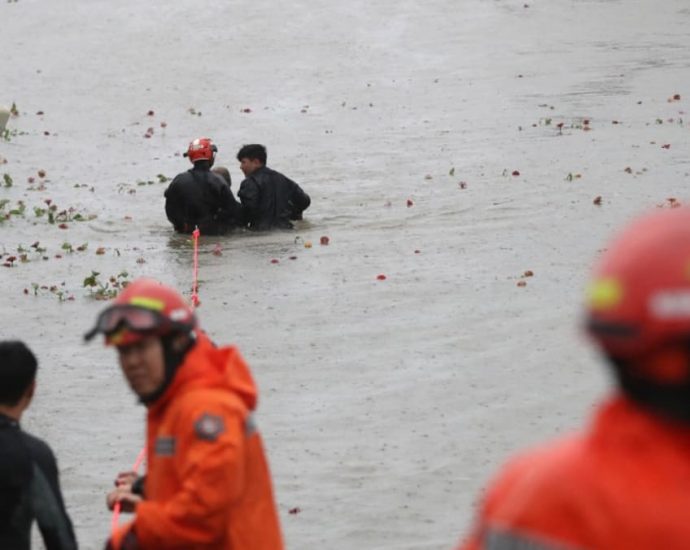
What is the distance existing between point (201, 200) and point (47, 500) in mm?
13132

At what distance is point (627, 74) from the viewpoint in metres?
30.6

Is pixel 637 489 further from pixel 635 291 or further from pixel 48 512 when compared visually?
pixel 48 512

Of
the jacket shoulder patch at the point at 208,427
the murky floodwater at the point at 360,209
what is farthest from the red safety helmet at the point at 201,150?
the jacket shoulder patch at the point at 208,427

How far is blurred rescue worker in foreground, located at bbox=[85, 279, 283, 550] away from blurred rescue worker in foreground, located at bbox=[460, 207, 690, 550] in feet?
6.09

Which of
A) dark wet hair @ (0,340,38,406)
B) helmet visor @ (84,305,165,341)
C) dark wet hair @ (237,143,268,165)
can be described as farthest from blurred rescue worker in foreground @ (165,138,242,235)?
helmet visor @ (84,305,165,341)

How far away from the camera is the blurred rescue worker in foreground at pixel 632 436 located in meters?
2.52

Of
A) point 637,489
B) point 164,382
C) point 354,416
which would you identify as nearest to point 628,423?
point 637,489

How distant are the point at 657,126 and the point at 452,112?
4.15 meters

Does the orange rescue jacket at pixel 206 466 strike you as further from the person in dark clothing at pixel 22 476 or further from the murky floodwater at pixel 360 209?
the murky floodwater at pixel 360 209

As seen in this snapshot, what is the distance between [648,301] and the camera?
8.25ft

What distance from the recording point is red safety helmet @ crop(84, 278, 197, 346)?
176 inches

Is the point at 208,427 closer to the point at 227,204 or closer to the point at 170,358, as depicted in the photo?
the point at 170,358

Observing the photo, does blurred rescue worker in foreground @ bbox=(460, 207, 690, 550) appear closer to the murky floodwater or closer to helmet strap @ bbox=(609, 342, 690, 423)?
helmet strap @ bbox=(609, 342, 690, 423)

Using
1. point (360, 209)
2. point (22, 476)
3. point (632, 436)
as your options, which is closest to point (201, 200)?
point (360, 209)
